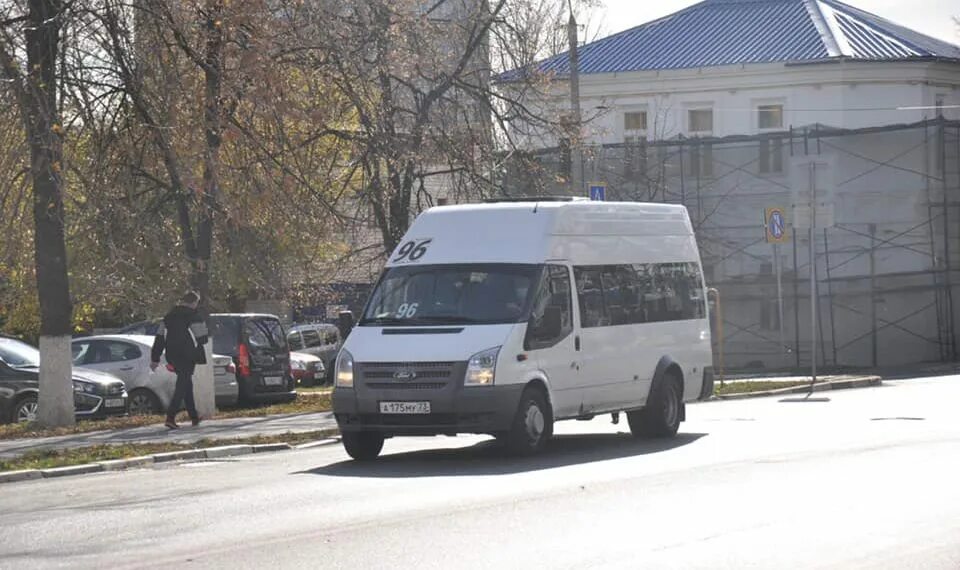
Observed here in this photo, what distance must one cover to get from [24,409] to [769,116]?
32.0 meters

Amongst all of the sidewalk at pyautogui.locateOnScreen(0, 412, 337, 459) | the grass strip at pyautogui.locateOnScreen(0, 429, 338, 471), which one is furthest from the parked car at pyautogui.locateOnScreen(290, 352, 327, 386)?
the grass strip at pyautogui.locateOnScreen(0, 429, 338, 471)

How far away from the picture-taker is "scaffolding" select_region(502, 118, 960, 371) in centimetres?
4122

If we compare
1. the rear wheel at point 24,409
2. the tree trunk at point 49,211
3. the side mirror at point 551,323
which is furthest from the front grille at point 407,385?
the rear wheel at point 24,409

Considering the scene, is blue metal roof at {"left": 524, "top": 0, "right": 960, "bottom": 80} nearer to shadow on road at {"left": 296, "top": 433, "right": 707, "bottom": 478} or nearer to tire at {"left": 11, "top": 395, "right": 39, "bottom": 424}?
tire at {"left": 11, "top": 395, "right": 39, "bottom": 424}

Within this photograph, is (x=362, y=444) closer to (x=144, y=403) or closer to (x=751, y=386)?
(x=144, y=403)

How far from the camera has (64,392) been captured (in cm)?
2311

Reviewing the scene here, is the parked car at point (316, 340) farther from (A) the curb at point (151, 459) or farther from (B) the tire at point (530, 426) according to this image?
(B) the tire at point (530, 426)

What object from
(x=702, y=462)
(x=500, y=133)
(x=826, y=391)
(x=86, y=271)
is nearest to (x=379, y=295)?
(x=702, y=462)

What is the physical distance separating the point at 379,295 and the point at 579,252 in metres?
2.23

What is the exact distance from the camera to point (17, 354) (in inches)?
1055

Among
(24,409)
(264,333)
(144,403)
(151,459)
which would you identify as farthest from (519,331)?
(264,333)

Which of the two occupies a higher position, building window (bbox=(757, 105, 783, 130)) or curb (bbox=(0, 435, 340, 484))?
building window (bbox=(757, 105, 783, 130))

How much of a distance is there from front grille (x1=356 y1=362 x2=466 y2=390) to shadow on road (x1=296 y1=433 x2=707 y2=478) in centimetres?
77

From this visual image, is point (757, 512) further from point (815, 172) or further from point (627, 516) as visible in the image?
point (815, 172)
